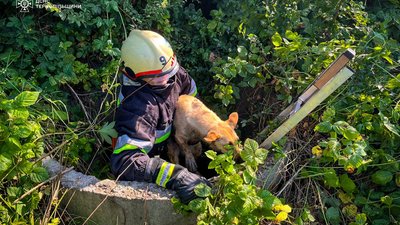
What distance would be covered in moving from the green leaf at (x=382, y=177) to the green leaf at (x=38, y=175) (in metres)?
2.52

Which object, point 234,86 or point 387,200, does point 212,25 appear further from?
point 387,200

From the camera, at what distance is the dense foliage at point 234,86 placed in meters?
3.11

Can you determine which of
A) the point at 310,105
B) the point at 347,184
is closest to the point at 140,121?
the point at 310,105

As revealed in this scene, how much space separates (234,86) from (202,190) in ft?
5.11

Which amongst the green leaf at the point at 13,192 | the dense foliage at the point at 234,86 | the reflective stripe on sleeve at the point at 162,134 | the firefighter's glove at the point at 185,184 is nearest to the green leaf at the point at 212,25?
the dense foliage at the point at 234,86

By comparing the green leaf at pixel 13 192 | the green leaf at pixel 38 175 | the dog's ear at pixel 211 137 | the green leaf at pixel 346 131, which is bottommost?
the green leaf at pixel 13 192

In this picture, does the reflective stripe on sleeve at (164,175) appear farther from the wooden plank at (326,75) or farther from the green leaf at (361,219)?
the green leaf at (361,219)

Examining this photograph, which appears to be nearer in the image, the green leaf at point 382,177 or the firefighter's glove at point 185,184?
the firefighter's glove at point 185,184

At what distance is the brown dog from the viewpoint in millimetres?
3609

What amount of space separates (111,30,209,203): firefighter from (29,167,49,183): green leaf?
497 millimetres

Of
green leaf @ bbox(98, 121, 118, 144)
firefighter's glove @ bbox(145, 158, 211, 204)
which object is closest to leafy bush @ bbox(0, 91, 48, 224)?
Answer: green leaf @ bbox(98, 121, 118, 144)

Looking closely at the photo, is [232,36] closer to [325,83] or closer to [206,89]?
[206,89]

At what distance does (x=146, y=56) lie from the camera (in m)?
3.49

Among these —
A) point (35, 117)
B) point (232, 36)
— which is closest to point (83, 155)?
point (35, 117)
